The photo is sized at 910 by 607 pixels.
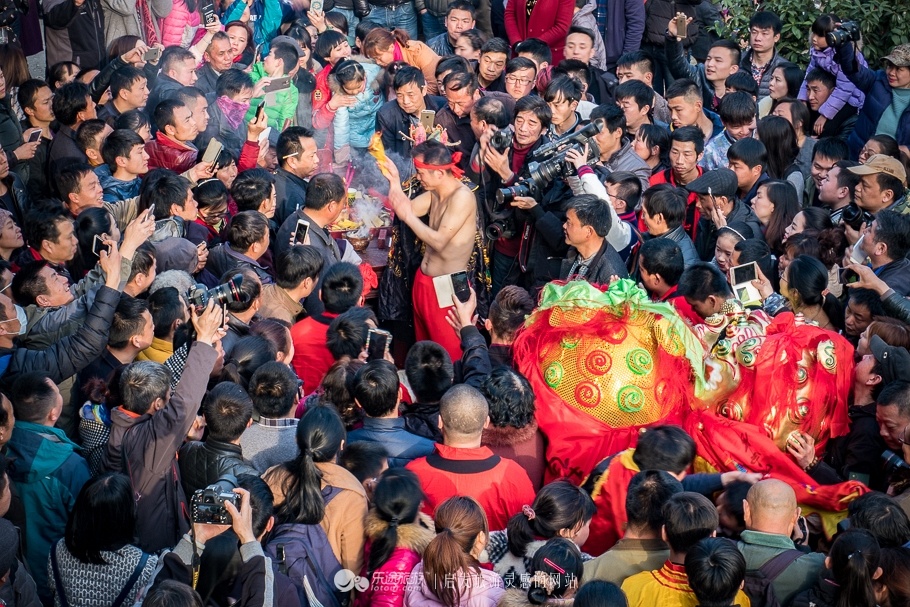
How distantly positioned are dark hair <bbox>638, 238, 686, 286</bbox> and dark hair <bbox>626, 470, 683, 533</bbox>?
178cm

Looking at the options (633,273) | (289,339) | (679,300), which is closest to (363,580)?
(289,339)

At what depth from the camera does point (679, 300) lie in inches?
201

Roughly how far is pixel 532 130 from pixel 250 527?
3.78 meters

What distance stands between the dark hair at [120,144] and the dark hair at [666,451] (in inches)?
145

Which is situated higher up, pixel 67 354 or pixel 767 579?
pixel 767 579

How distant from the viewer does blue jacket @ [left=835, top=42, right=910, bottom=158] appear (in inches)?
291

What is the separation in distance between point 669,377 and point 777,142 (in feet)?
10.6

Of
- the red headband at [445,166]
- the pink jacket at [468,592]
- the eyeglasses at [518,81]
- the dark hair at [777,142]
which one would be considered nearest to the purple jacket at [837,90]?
the dark hair at [777,142]

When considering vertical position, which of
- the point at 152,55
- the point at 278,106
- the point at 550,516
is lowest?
the point at 278,106

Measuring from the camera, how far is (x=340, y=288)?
515 cm

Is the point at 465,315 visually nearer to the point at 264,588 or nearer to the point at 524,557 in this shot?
the point at 524,557

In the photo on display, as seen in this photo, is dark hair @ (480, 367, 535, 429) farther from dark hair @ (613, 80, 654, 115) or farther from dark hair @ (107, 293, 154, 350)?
dark hair @ (613, 80, 654, 115)

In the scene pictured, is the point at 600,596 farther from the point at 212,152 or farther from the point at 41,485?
the point at 212,152

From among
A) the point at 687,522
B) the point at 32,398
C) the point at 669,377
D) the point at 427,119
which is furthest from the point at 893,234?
the point at 32,398
